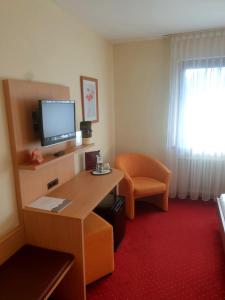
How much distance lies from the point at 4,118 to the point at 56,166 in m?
0.76

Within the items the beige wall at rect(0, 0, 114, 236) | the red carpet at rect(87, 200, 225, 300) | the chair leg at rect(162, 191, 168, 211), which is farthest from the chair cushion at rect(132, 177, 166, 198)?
the beige wall at rect(0, 0, 114, 236)

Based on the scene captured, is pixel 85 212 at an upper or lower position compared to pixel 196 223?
upper

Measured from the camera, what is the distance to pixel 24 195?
1.88m

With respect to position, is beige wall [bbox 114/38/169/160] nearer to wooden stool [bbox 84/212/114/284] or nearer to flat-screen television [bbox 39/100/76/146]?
flat-screen television [bbox 39/100/76/146]

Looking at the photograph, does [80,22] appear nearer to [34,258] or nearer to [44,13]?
[44,13]

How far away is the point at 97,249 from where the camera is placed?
200 cm

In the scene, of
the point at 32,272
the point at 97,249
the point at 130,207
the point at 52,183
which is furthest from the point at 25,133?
the point at 130,207

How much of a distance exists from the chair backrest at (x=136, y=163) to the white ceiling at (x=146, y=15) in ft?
5.83

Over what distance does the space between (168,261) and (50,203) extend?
1.33 metres

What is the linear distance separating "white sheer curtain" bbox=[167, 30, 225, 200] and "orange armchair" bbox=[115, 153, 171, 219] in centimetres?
39

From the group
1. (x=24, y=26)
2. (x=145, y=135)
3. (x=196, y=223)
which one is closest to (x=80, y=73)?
(x=24, y=26)

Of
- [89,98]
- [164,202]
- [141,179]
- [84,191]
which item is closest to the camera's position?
[84,191]

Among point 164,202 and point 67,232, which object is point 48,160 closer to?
point 67,232

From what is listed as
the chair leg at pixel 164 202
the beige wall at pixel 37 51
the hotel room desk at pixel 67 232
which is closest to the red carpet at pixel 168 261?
the chair leg at pixel 164 202
